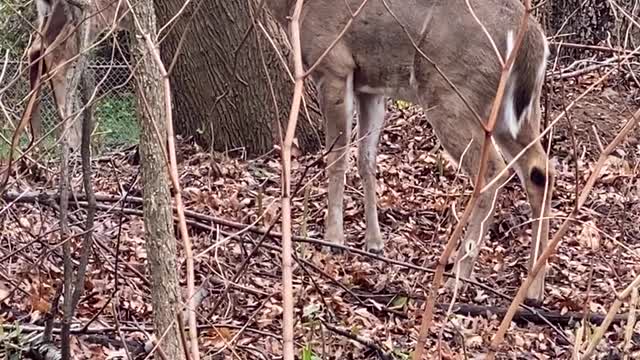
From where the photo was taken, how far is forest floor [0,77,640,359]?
4867 mm

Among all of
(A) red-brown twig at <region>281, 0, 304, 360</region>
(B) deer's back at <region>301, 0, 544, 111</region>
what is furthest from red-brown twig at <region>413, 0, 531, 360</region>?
(B) deer's back at <region>301, 0, 544, 111</region>

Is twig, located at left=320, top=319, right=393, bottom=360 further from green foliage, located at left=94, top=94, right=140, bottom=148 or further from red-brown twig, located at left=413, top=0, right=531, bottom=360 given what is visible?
green foliage, located at left=94, top=94, right=140, bottom=148

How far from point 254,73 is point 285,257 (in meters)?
6.23

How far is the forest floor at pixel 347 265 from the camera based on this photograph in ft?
16.0

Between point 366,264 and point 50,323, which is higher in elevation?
point 50,323

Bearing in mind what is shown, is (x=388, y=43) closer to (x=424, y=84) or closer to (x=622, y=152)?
(x=424, y=84)

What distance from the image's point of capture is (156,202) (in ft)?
11.5

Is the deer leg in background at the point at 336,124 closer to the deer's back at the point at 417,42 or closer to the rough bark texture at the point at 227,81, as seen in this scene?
the deer's back at the point at 417,42

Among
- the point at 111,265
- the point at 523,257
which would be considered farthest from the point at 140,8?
the point at 523,257

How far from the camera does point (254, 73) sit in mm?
8734

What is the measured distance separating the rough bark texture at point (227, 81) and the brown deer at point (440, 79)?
5.18 ft

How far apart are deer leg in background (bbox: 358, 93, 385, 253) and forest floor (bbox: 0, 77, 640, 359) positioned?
0.44 feet

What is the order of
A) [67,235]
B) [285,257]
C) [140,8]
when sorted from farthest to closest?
[67,235]
[140,8]
[285,257]

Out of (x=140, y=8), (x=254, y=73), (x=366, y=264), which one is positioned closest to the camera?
(x=140, y=8)
